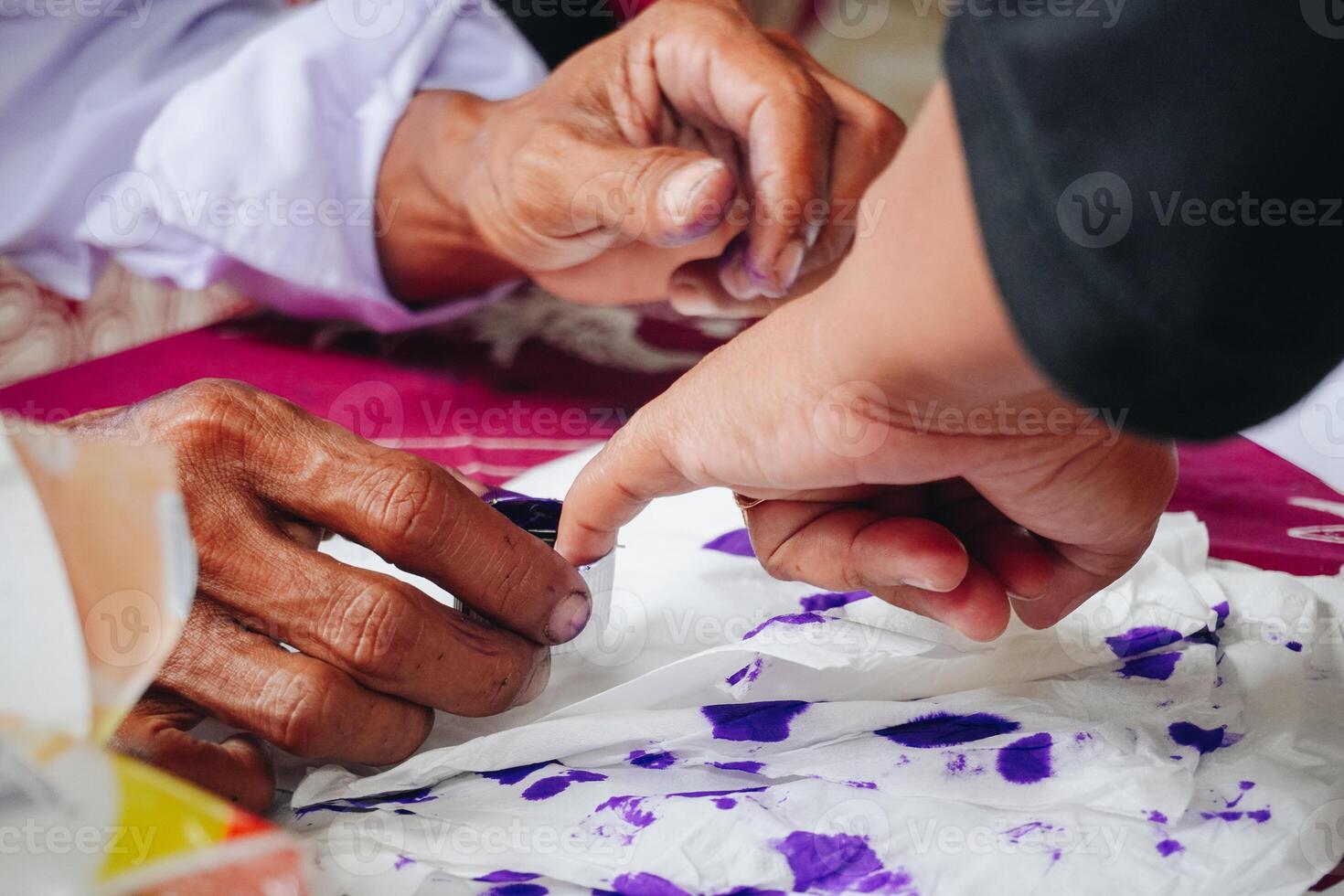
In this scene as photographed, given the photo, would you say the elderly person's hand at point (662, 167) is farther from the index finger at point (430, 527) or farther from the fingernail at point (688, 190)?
the index finger at point (430, 527)

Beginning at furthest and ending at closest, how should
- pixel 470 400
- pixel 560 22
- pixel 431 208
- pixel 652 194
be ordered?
pixel 560 22 < pixel 431 208 < pixel 470 400 < pixel 652 194

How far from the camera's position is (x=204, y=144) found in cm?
123

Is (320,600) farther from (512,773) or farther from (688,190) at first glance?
(688,190)

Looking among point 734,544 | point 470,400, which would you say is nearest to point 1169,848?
point 734,544

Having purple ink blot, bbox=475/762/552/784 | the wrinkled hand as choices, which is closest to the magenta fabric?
the wrinkled hand

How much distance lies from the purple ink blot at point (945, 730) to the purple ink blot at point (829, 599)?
0.13 metres

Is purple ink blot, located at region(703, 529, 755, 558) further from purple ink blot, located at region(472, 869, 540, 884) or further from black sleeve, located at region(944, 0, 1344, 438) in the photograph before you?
black sleeve, located at region(944, 0, 1344, 438)

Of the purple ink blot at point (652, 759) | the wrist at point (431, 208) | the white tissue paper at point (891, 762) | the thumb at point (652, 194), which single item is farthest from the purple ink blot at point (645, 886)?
the wrist at point (431, 208)

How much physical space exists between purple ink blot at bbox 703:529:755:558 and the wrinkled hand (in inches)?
4.9

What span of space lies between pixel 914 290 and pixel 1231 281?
133mm

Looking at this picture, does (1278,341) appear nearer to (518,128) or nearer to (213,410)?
(213,410)

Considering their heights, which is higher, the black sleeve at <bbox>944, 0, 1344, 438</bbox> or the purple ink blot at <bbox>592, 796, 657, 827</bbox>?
the black sleeve at <bbox>944, 0, 1344, 438</bbox>

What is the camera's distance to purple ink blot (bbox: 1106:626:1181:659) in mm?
748

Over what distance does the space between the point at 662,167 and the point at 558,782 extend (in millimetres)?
536
